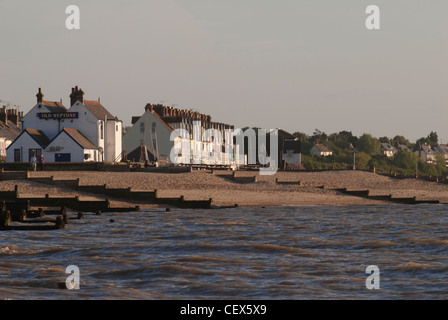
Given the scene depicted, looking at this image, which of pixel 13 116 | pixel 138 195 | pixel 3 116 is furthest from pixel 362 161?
pixel 138 195

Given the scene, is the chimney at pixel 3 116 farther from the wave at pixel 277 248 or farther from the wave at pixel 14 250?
the wave at pixel 277 248

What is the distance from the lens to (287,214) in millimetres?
41906

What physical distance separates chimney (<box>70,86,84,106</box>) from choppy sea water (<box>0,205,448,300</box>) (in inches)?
1696

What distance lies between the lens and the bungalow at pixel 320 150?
173663 mm

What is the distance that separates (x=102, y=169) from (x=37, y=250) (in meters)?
37.6

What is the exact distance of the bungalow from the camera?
17366 centimetres

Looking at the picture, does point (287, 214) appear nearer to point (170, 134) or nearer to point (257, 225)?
point (257, 225)

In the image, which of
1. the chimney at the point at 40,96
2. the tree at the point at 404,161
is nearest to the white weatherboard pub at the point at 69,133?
the chimney at the point at 40,96

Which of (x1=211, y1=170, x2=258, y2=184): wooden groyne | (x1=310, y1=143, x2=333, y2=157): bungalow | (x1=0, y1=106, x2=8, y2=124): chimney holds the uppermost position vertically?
(x1=0, y1=106, x2=8, y2=124): chimney

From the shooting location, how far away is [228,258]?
896 inches

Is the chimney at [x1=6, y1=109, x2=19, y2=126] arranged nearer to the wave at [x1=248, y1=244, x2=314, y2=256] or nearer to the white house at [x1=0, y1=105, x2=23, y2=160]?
the white house at [x1=0, y1=105, x2=23, y2=160]

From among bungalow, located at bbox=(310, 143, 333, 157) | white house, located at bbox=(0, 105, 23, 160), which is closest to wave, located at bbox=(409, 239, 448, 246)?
white house, located at bbox=(0, 105, 23, 160)

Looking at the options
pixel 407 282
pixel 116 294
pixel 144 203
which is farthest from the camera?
pixel 144 203

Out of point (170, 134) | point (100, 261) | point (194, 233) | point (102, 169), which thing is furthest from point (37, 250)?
point (170, 134)
